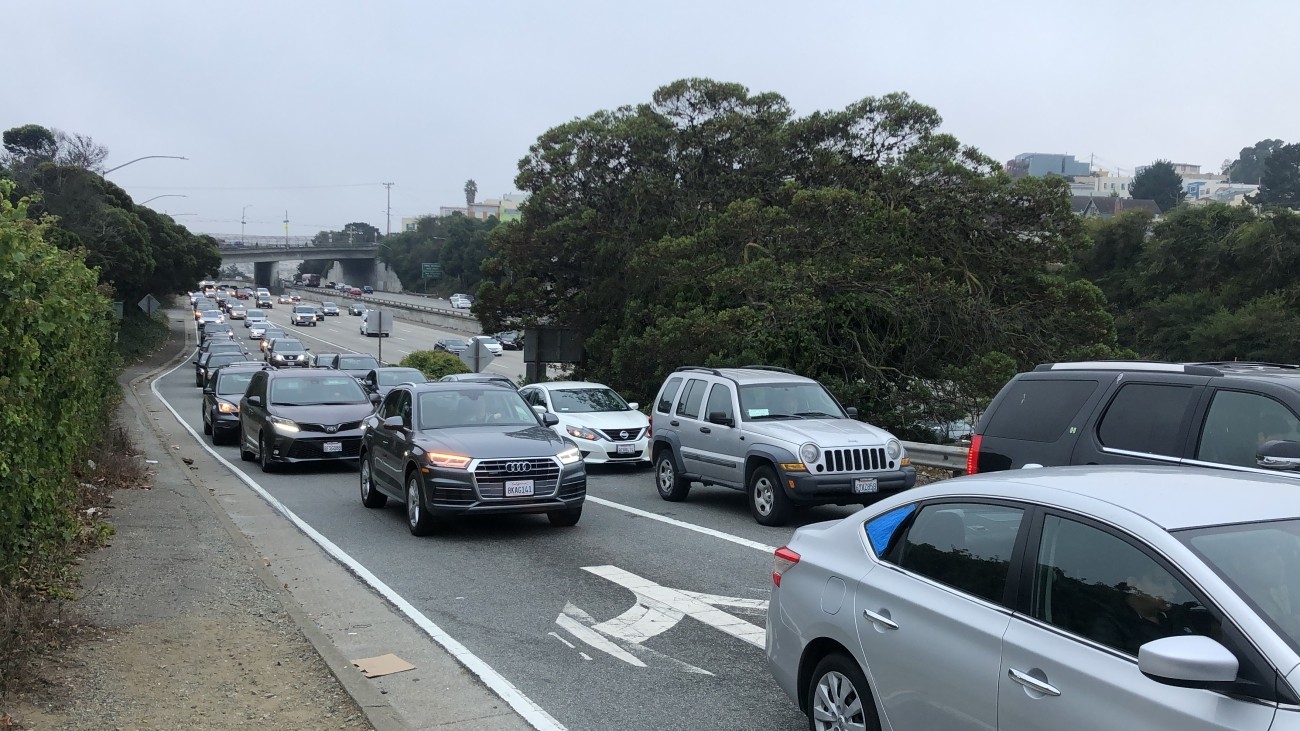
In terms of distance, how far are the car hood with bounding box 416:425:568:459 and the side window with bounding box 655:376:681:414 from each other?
3.17m

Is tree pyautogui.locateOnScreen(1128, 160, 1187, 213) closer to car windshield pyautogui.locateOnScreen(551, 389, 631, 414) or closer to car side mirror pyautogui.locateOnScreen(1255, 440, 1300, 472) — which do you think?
car windshield pyautogui.locateOnScreen(551, 389, 631, 414)

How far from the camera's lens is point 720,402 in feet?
47.9

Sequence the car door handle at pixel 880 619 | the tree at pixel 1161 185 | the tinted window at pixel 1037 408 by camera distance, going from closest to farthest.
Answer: the car door handle at pixel 880 619
the tinted window at pixel 1037 408
the tree at pixel 1161 185

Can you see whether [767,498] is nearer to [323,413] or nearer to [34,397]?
[34,397]

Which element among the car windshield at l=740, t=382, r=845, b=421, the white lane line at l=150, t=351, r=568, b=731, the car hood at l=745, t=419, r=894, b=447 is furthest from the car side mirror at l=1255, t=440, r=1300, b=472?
the car windshield at l=740, t=382, r=845, b=421

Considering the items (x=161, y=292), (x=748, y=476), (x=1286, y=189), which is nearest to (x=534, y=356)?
(x=748, y=476)

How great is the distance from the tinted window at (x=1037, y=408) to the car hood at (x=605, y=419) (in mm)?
10668

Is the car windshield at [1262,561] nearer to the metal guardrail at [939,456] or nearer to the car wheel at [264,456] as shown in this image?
the metal guardrail at [939,456]

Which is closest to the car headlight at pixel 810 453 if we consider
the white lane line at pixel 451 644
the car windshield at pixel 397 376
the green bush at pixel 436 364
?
the white lane line at pixel 451 644

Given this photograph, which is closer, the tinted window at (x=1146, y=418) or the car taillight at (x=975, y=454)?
the tinted window at (x=1146, y=418)

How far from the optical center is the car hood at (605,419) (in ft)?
62.9

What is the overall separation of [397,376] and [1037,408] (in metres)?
20.4

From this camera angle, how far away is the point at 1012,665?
418 centimetres

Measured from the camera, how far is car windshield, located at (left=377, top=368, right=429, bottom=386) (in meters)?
26.6
